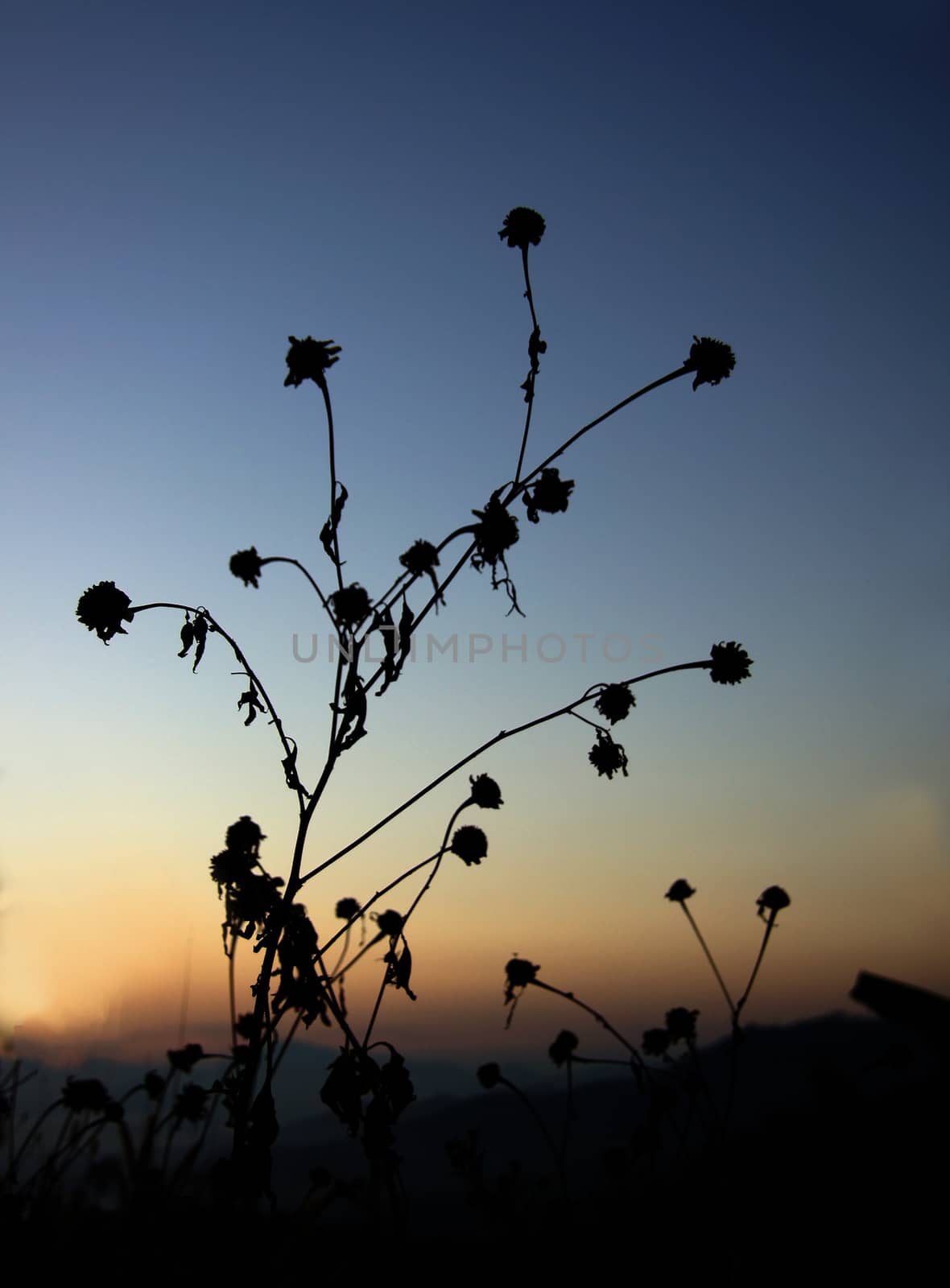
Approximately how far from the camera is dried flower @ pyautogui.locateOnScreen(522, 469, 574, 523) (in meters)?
3.04

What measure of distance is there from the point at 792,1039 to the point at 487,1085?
985 inches

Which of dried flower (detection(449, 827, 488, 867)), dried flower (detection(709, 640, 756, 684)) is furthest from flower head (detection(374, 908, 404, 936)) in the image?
dried flower (detection(709, 640, 756, 684))

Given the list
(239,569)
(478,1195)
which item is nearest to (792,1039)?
(478,1195)

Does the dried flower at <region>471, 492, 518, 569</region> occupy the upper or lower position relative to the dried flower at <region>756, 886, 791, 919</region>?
upper

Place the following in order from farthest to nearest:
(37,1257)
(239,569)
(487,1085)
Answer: (487,1085) → (37,1257) → (239,569)

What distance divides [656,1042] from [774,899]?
1852 mm

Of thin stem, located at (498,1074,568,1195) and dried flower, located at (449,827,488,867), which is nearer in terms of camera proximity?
dried flower, located at (449,827,488,867)

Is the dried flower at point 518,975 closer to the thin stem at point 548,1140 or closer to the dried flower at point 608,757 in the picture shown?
the thin stem at point 548,1140

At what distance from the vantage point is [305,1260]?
245 inches

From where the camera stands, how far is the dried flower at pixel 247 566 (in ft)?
12.7

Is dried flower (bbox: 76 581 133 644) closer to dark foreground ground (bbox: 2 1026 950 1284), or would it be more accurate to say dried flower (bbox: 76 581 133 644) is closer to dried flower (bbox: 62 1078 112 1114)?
dark foreground ground (bbox: 2 1026 950 1284)

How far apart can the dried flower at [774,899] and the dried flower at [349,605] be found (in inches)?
158

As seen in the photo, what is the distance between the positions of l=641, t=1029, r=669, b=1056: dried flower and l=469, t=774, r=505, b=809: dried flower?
13.5 ft

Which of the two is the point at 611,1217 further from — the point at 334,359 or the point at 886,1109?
the point at 334,359
